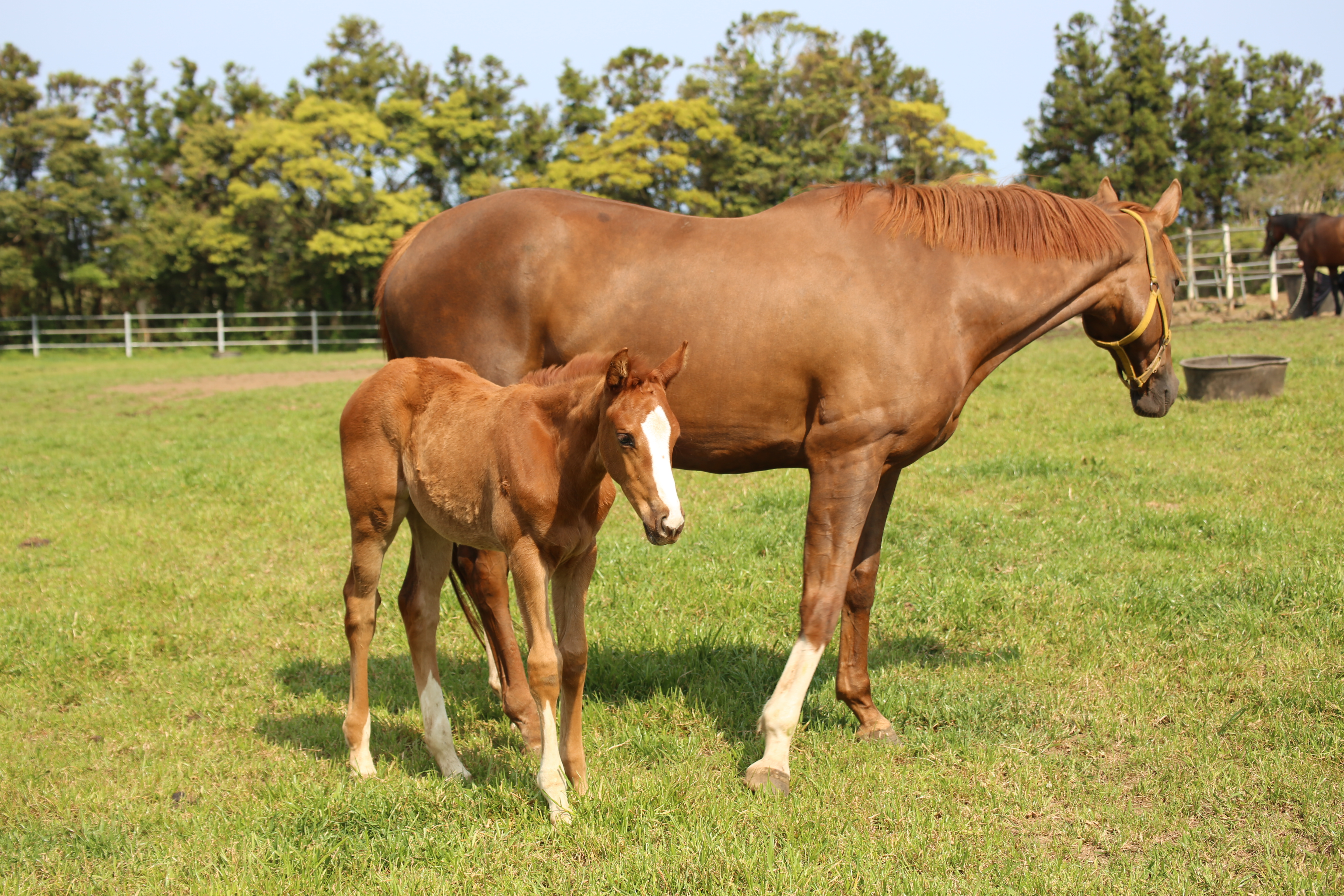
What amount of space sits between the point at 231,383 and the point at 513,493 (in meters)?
17.9

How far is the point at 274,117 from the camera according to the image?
36.6 meters

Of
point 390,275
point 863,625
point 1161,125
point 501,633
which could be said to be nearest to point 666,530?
point 501,633

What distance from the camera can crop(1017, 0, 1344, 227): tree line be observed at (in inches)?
1478

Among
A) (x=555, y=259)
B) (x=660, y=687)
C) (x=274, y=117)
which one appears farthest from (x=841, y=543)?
(x=274, y=117)

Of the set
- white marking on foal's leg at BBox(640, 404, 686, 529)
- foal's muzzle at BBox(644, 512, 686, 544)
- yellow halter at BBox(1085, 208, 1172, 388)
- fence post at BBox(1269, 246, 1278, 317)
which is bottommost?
foal's muzzle at BBox(644, 512, 686, 544)

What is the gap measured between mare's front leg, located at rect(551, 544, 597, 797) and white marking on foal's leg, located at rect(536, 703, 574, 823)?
0.08 m

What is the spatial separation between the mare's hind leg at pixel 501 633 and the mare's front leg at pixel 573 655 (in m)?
0.30

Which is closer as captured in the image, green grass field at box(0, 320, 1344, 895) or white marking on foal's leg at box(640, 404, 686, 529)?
white marking on foal's leg at box(640, 404, 686, 529)

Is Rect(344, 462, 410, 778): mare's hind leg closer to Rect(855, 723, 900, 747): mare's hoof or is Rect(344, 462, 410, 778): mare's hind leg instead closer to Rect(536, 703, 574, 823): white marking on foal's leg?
Rect(536, 703, 574, 823): white marking on foal's leg

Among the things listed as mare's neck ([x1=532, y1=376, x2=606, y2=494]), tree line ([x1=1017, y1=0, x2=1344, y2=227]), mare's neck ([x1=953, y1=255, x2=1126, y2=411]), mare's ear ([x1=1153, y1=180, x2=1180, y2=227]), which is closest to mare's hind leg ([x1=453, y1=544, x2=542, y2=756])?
mare's neck ([x1=532, y1=376, x2=606, y2=494])

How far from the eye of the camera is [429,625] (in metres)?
3.90

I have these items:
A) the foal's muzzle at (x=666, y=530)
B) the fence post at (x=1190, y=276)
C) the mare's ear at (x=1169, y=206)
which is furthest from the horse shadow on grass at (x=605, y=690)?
the fence post at (x=1190, y=276)

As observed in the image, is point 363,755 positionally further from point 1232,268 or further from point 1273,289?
point 1232,268

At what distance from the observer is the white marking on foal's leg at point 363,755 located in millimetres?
3719
